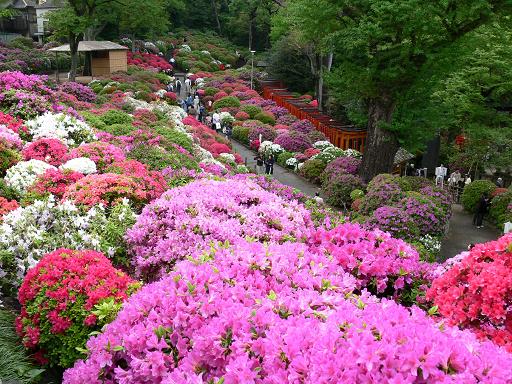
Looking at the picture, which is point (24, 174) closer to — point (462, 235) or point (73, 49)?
point (462, 235)

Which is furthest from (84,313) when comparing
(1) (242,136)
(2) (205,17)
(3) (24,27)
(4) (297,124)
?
(2) (205,17)

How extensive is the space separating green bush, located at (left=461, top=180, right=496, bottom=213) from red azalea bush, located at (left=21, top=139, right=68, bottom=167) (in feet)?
51.8

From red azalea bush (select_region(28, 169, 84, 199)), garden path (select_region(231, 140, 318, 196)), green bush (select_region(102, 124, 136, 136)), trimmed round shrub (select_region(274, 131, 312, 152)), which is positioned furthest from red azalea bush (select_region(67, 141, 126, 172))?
trimmed round shrub (select_region(274, 131, 312, 152))

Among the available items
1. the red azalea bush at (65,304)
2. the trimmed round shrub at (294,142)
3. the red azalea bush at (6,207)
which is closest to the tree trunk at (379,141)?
the trimmed round shrub at (294,142)

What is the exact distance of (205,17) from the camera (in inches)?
2721

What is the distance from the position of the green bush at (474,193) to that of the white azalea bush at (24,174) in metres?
16.4

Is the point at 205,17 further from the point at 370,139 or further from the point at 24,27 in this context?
the point at 370,139

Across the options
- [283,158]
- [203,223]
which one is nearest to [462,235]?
[283,158]

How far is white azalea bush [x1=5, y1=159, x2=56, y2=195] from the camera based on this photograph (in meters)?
9.38

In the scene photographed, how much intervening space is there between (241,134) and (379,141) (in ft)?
39.2

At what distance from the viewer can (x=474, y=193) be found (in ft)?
68.5

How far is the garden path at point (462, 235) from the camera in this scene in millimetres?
16516

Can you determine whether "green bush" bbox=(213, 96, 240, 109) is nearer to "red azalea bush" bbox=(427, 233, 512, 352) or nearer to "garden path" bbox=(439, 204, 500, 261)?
"garden path" bbox=(439, 204, 500, 261)

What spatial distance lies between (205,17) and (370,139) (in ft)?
177
